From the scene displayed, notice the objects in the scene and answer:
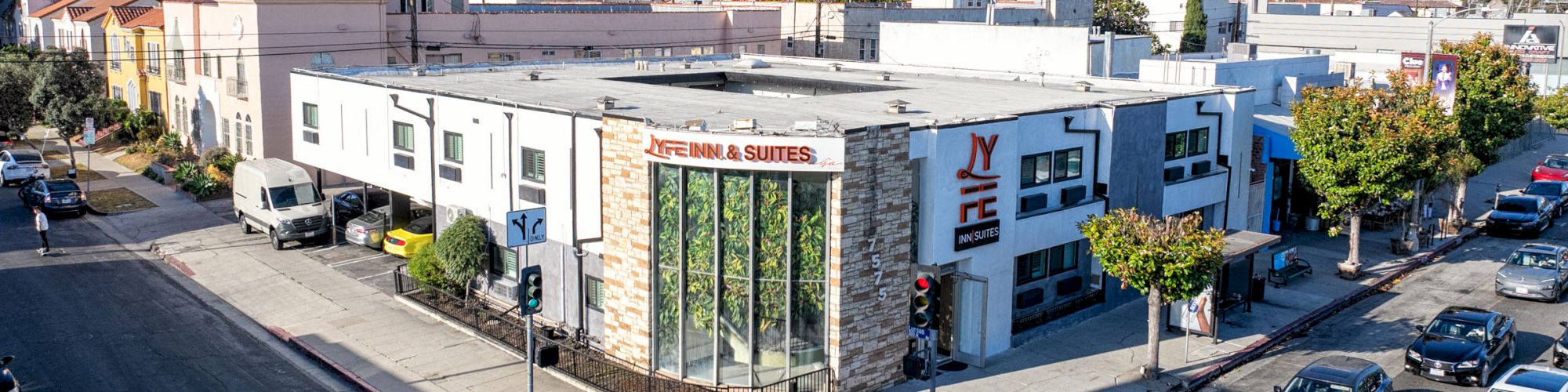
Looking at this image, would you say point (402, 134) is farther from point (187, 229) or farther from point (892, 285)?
point (892, 285)

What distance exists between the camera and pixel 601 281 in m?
28.7

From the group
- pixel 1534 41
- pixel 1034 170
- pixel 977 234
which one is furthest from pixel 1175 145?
pixel 1534 41

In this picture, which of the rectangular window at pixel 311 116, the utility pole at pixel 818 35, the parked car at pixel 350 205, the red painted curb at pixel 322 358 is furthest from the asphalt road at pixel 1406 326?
the utility pole at pixel 818 35

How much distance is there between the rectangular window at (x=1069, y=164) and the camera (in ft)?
102

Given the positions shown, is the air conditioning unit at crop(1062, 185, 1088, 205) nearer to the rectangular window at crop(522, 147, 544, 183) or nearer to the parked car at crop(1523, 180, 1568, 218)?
the rectangular window at crop(522, 147, 544, 183)

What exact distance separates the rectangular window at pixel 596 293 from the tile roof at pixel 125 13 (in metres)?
46.8

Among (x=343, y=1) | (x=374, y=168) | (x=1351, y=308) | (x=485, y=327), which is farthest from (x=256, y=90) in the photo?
(x=1351, y=308)

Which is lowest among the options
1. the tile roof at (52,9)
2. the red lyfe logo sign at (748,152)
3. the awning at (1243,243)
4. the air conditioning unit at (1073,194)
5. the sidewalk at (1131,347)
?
the sidewalk at (1131,347)

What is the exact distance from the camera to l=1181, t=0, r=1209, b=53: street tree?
96.2 metres

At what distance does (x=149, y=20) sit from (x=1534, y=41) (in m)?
73.1

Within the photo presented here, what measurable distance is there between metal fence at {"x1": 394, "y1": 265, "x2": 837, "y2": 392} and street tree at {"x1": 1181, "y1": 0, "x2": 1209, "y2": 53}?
75367 millimetres

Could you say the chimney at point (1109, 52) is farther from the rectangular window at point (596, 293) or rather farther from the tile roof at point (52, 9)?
the tile roof at point (52, 9)

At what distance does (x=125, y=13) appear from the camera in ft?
217

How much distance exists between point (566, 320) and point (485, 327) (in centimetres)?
186
